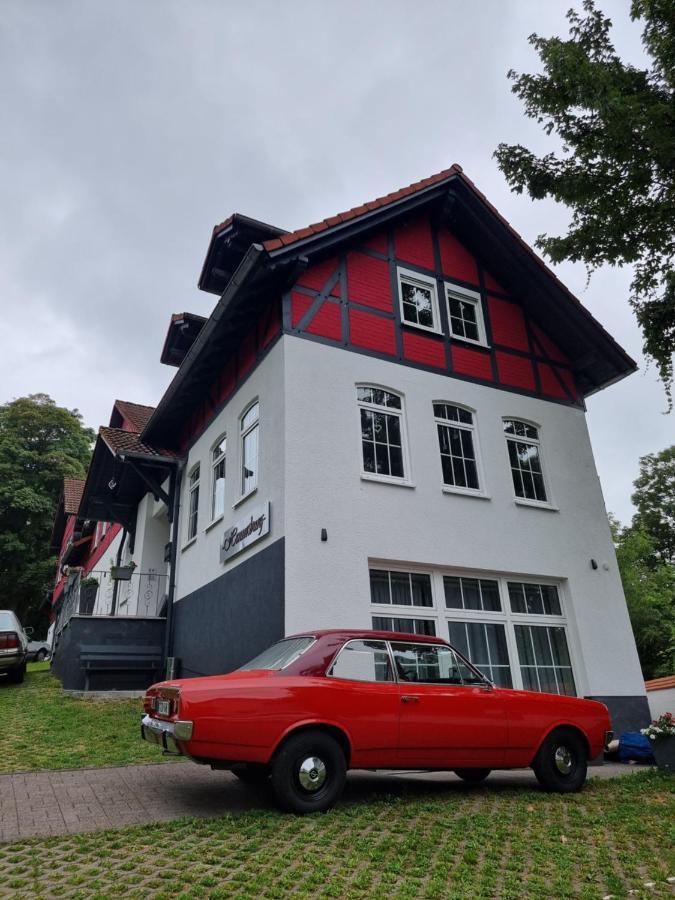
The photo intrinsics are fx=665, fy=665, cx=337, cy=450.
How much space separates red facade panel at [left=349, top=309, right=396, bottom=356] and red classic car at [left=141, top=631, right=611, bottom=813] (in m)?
5.99

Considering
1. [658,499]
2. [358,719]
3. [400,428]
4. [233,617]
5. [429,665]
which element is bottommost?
[358,719]

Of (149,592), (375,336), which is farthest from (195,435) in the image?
(375,336)

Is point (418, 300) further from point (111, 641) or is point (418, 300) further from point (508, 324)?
point (111, 641)

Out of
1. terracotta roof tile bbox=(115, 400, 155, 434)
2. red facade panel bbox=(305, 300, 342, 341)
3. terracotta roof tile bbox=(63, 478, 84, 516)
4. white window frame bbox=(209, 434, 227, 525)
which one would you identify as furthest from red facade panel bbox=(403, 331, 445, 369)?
terracotta roof tile bbox=(63, 478, 84, 516)

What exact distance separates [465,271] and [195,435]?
6798 mm

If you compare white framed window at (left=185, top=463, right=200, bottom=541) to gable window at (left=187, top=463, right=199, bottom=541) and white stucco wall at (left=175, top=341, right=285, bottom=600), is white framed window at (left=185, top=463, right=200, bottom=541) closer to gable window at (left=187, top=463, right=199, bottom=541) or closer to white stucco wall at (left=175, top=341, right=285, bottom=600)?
gable window at (left=187, top=463, right=199, bottom=541)

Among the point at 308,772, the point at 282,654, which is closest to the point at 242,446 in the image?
the point at 282,654

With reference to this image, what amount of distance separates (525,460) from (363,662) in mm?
7573

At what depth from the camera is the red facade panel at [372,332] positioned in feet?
36.8

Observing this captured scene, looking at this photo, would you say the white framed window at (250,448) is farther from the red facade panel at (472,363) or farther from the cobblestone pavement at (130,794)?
the cobblestone pavement at (130,794)

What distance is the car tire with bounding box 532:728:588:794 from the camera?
6605mm

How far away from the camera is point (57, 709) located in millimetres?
11320

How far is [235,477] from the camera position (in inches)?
463

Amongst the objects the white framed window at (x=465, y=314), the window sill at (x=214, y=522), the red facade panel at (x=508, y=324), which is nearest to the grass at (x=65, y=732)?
the window sill at (x=214, y=522)
